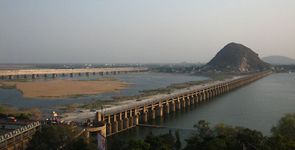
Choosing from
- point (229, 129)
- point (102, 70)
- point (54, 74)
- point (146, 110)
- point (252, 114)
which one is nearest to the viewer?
point (229, 129)

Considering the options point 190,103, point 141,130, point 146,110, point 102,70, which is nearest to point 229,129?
point 141,130

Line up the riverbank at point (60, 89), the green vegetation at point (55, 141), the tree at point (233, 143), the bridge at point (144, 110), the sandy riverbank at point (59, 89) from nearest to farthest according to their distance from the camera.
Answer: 1. the green vegetation at point (55, 141)
2. the tree at point (233, 143)
3. the bridge at point (144, 110)
4. the riverbank at point (60, 89)
5. the sandy riverbank at point (59, 89)

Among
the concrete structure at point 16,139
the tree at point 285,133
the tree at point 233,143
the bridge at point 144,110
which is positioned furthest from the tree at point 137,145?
the concrete structure at point 16,139

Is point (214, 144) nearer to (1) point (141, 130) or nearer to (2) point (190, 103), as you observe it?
(1) point (141, 130)

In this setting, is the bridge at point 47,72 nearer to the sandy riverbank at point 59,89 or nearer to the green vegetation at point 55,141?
the sandy riverbank at point 59,89

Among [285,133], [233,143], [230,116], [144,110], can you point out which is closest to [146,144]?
[233,143]
